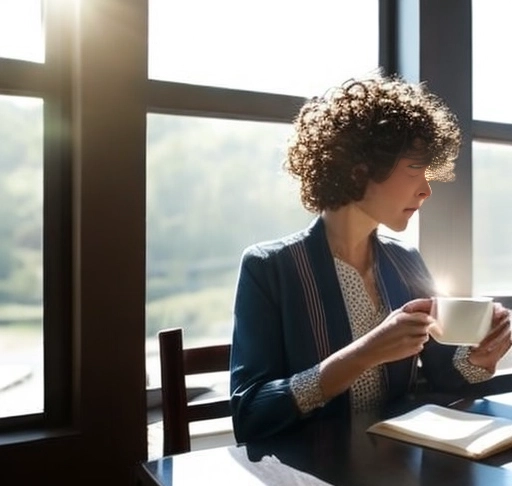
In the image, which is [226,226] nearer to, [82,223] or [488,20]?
[82,223]

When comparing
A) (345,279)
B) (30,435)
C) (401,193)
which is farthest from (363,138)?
(30,435)

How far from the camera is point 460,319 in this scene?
0.93 meters

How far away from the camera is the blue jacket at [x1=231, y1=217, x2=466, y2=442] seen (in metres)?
1.03

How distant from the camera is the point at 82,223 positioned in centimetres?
137

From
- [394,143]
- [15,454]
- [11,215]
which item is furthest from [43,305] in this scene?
[394,143]

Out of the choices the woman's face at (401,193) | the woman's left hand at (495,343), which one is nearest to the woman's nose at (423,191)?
the woman's face at (401,193)

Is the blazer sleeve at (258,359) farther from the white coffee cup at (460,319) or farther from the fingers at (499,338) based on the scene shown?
the fingers at (499,338)

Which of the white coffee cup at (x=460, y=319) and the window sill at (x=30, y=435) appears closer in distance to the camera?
the white coffee cup at (x=460, y=319)

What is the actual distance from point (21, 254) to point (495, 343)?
40.6 inches

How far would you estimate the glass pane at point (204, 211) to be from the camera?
1582 millimetres

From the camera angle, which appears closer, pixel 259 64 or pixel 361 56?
pixel 259 64

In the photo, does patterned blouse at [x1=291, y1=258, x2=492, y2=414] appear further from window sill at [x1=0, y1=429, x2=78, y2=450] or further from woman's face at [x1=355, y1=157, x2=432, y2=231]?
window sill at [x1=0, y1=429, x2=78, y2=450]

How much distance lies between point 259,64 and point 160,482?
1247mm

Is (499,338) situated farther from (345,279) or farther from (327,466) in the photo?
(327,466)
